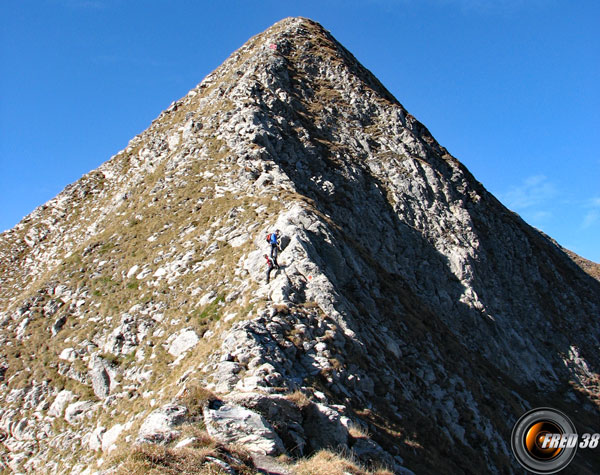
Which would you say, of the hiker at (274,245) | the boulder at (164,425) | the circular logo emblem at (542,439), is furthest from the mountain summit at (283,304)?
the circular logo emblem at (542,439)

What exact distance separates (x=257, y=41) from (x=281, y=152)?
37870mm

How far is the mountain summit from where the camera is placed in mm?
15102

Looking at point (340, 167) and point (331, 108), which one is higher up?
point (331, 108)

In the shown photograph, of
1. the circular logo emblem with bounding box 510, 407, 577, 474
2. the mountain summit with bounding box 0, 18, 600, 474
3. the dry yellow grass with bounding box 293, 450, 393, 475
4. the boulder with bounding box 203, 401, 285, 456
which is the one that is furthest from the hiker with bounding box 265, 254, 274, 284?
the circular logo emblem with bounding box 510, 407, 577, 474

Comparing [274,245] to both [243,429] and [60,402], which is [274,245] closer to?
[243,429]

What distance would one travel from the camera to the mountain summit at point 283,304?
1510 cm

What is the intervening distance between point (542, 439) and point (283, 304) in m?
12.5

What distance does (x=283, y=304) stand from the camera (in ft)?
66.6

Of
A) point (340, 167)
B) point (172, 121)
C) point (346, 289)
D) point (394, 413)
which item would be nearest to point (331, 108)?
point (340, 167)

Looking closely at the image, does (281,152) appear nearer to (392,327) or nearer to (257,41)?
(392,327)

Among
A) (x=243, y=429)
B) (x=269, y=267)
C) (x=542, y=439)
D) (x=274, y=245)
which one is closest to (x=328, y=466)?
(x=243, y=429)

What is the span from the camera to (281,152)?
143ft

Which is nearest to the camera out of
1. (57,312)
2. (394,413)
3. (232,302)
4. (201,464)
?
(201,464)

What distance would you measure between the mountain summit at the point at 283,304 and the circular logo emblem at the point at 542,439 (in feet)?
9.85
